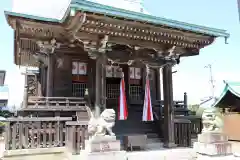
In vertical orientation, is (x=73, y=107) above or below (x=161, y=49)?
below

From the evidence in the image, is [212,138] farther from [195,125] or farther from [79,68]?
[79,68]

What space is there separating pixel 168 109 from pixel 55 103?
5139 millimetres

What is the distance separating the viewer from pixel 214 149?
8031 mm

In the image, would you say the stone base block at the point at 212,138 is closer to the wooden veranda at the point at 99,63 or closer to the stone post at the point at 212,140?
the stone post at the point at 212,140

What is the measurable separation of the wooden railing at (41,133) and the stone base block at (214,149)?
4218 mm

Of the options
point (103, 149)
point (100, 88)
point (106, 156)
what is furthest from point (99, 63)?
point (106, 156)

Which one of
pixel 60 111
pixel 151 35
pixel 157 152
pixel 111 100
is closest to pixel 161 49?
pixel 151 35

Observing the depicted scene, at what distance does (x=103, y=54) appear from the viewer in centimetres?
973

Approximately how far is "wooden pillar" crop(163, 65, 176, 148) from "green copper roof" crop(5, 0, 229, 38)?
86.5 inches

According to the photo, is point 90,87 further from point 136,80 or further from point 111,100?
point 136,80

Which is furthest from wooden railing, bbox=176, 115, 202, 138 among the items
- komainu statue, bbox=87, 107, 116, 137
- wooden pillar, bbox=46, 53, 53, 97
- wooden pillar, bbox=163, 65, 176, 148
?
wooden pillar, bbox=46, 53, 53, 97

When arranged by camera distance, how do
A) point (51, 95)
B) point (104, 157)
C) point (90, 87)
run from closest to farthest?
point (104, 157) < point (51, 95) < point (90, 87)

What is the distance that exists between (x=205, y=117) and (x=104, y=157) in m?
3.94

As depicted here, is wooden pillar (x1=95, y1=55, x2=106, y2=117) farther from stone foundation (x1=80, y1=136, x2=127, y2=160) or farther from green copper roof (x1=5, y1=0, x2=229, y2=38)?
green copper roof (x1=5, y1=0, x2=229, y2=38)
